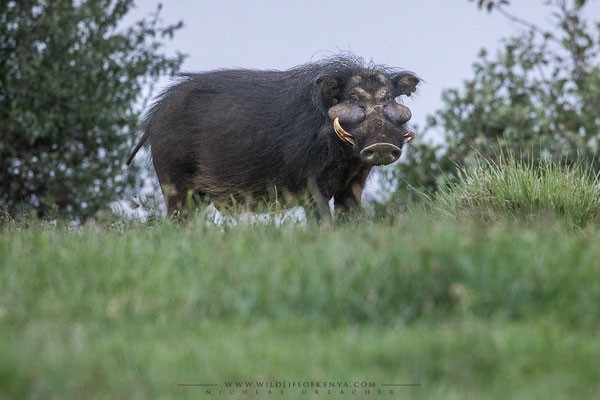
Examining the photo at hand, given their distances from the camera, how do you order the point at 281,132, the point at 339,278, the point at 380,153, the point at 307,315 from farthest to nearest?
the point at 281,132 → the point at 380,153 → the point at 339,278 → the point at 307,315

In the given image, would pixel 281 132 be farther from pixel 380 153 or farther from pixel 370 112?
pixel 380 153

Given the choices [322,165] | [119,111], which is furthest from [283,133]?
[119,111]

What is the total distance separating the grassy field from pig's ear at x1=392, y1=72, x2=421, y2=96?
334 cm

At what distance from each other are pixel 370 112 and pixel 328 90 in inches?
18.7

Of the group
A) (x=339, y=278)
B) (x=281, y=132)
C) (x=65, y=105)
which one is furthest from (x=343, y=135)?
(x=65, y=105)

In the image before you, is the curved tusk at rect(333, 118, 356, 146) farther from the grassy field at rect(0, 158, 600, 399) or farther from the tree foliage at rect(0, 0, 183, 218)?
the tree foliage at rect(0, 0, 183, 218)

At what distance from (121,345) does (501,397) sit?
1552 millimetres

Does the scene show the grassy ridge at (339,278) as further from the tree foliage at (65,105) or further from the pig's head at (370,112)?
the tree foliage at (65,105)

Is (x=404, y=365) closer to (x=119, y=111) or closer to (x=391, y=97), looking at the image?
(x=391, y=97)

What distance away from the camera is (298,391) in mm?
4398

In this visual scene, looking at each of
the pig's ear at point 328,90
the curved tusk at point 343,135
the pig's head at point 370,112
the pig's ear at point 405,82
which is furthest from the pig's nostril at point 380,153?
the pig's ear at point 405,82

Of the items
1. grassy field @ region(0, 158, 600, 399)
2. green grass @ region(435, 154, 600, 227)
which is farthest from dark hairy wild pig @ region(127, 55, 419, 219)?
grassy field @ region(0, 158, 600, 399)

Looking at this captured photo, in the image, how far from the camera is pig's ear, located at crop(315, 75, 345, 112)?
9.48 metres

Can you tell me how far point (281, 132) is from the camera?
32.2 ft
